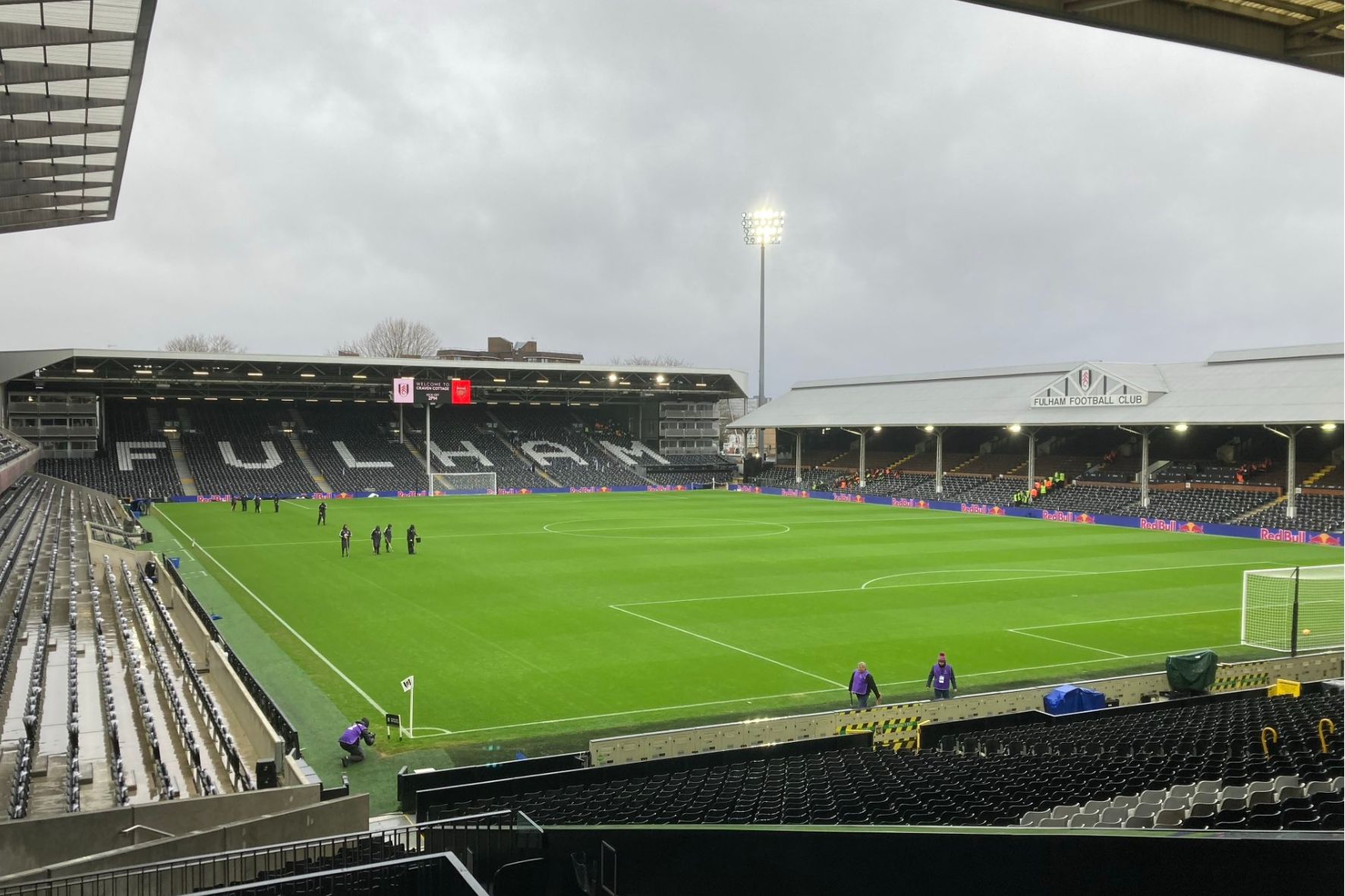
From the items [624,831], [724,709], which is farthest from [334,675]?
[624,831]

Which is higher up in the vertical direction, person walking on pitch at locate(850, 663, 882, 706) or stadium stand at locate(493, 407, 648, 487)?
stadium stand at locate(493, 407, 648, 487)

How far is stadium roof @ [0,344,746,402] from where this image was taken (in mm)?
61875

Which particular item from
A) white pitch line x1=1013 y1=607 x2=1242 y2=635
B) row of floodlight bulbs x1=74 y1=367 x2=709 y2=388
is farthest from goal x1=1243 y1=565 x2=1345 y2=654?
row of floodlight bulbs x1=74 y1=367 x2=709 y2=388

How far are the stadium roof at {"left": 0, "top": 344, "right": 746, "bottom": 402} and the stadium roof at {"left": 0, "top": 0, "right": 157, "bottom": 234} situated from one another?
125ft

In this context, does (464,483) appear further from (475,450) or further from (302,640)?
(302,640)

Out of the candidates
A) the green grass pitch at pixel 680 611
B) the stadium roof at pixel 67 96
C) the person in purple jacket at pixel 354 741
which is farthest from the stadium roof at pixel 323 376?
the person in purple jacket at pixel 354 741

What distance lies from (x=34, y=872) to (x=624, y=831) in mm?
5382

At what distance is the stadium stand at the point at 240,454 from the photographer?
67312 millimetres

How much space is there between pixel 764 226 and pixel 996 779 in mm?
69732

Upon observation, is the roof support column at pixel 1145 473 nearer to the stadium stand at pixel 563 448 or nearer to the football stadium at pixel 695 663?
the football stadium at pixel 695 663

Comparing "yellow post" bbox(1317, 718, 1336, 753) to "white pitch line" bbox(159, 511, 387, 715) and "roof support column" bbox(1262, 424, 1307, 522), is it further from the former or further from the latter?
"roof support column" bbox(1262, 424, 1307, 522)

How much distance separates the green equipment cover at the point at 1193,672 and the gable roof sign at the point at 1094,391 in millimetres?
40102

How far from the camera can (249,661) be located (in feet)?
70.7

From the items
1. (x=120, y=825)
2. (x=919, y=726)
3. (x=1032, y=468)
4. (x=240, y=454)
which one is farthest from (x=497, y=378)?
(x=120, y=825)
